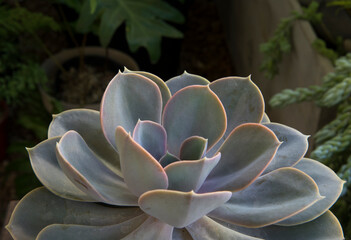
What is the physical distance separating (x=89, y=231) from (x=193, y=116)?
6.9 inches

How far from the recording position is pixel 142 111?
0.55m

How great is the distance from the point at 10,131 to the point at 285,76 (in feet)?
3.88

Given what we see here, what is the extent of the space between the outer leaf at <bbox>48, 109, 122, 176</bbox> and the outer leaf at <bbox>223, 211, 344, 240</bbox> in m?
0.18

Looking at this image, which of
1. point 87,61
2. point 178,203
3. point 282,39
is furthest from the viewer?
point 87,61

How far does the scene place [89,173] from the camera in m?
0.52

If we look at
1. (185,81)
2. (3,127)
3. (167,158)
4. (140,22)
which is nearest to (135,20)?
(140,22)

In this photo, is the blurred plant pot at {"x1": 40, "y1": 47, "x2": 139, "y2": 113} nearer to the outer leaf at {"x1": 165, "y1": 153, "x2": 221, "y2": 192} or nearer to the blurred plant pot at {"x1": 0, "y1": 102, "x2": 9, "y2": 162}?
the blurred plant pot at {"x1": 0, "y1": 102, "x2": 9, "y2": 162}

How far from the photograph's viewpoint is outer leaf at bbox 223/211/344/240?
495mm

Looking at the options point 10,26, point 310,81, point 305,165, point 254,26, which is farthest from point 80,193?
point 254,26

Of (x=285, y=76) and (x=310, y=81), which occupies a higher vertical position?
(x=310, y=81)

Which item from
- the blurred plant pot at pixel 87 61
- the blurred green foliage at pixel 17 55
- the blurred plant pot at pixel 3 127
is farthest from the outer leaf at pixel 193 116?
the blurred plant pot at pixel 3 127

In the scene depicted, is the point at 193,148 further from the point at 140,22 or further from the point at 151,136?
the point at 140,22

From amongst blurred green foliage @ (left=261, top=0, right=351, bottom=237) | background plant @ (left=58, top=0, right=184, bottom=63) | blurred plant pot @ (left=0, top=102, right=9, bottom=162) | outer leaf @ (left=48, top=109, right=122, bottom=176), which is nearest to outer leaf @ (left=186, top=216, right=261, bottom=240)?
outer leaf @ (left=48, top=109, right=122, bottom=176)

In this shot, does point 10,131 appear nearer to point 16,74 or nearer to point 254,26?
point 16,74
